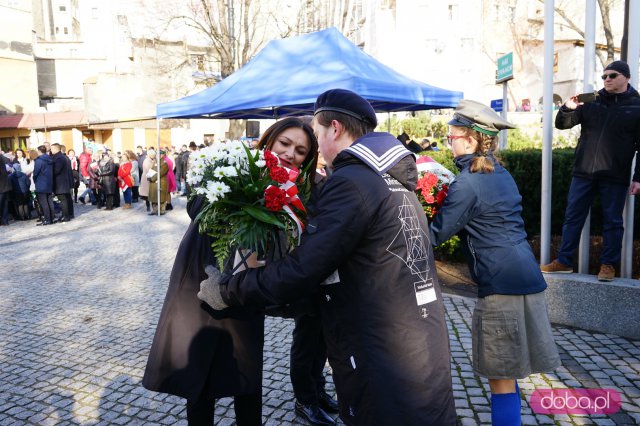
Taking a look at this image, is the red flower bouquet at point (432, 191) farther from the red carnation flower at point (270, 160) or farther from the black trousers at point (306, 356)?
the red carnation flower at point (270, 160)

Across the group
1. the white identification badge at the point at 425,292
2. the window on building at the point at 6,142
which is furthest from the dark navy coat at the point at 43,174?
the window on building at the point at 6,142

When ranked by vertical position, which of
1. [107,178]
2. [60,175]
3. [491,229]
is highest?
[491,229]

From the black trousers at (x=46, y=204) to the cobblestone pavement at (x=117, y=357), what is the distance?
5.40 metres

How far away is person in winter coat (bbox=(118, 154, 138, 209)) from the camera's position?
53.9 ft

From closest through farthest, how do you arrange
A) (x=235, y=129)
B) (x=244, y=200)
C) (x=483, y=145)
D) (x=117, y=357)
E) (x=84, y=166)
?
1. (x=244, y=200)
2. (x=483, y=145)
3. (x=117, y=357)
4. (x=235, y=129)
5. (x=84, y=166)

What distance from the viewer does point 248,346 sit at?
2545mm

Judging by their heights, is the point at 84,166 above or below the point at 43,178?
above

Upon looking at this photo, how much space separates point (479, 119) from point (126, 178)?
1539cm

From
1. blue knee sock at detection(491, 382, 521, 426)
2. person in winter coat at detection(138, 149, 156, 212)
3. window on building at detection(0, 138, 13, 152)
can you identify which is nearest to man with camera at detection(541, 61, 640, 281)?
blue knee sock at detection(491, 382, 521, 426)

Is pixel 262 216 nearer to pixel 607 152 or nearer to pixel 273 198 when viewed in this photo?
pixel 273 198

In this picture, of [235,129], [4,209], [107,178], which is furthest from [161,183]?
[235,129]

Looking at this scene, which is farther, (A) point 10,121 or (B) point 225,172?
(A) point 10,121

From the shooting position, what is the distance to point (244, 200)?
221 centimetres

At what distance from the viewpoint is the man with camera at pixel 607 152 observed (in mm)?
4656
